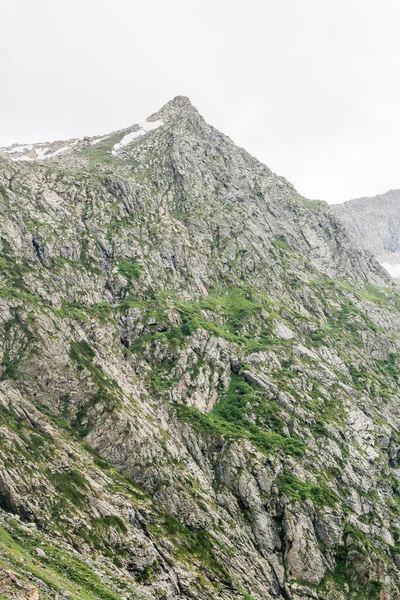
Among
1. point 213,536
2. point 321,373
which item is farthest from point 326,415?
point 213,536

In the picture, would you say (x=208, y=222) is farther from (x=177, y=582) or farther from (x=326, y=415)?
(x=177, y=582)

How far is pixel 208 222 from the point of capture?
162375 millimetres

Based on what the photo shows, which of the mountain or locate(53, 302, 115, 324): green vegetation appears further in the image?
locate(53, 302, 115, 324): green vegetation

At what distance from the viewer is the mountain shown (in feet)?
179

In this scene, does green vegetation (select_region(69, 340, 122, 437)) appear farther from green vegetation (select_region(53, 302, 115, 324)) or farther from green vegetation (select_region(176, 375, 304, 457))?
green vegetation (select_region(176, 375, 304, 457))

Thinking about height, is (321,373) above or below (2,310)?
above

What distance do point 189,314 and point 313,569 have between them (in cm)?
6112

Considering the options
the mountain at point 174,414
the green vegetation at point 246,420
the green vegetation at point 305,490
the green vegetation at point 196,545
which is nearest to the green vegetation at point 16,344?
the mountain at point 174,414

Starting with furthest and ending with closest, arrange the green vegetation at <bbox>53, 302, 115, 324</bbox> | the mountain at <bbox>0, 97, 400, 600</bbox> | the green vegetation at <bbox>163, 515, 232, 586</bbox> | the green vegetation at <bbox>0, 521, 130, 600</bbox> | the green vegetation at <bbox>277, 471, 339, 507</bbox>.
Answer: the green vegetation at <bbox>53, 302, 115, 324</bbox>
the green vegetation at <bbox>277, 471, 339, 507</bbox>
the green vegetation at <bbox>163, 515, 232, 586</bbox>
the mountain at <bbox>0, 97, 400, 600</bbox>
the green vegetation at <bbox>0, 521, 130, 600</bbox>

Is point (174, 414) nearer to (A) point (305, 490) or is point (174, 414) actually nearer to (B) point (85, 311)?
(A) point (305, 490)

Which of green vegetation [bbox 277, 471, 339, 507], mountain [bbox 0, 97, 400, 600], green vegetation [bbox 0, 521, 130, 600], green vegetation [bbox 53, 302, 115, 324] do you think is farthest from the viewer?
green vegetation [bbox 53, 302, 115, 324]

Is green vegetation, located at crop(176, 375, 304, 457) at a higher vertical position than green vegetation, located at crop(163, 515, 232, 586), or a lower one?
higher

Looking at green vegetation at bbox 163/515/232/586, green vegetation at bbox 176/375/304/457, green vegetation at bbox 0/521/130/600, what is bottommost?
green vegetation at bbox 163/515/232/586

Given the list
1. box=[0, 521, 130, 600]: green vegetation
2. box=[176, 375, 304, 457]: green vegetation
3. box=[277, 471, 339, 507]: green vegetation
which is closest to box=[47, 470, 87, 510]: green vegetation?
box=[0, 521, 130, 600]: green vegetation
